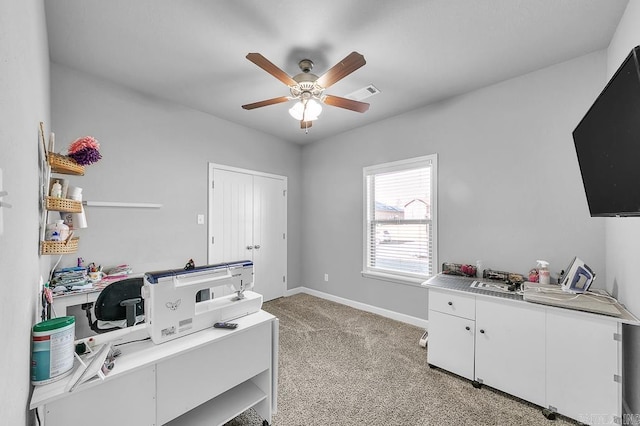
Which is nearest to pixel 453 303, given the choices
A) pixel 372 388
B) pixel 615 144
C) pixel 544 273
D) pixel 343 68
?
pixel 544 273

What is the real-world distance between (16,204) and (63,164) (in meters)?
0.80

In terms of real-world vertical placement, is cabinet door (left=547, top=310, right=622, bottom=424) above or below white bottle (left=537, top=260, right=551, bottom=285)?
below

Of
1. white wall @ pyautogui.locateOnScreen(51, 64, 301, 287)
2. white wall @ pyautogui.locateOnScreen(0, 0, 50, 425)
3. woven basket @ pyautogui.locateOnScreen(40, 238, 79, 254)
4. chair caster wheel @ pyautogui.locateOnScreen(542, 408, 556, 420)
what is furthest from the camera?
Answer: white wall @ pyautogui.locateOnScreen(51, 64, 301, 287)

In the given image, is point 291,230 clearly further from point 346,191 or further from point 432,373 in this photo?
point 432,373

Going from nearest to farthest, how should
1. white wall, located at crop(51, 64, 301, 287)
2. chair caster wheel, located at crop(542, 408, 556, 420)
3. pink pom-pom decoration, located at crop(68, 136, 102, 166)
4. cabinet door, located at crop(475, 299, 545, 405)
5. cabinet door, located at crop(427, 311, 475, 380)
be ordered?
pink pom-pom decoration, located at crop(68, 136, 102, 166) < chair caster wheel, located at crop(542, 408, 556, 420) < cabinet door, located at crop(475, 299, 545, 405) < cabinet door, located at crop(427, 311, 475, 380) < white wall, located at crop(51, 64, 301, 287)

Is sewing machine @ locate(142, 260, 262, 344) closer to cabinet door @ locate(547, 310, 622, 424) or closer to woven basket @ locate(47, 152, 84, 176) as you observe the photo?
woven basket @ locate(47, 152, 84, 176)

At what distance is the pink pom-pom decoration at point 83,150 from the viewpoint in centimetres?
151

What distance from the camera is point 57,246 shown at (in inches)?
55.9

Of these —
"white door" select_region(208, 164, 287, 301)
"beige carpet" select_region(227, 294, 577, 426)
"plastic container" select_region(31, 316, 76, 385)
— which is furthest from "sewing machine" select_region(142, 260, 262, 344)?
"white door" select_region(208, 164, 287, 301)

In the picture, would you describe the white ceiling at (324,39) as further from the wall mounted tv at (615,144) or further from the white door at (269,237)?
the white door at (269,237)

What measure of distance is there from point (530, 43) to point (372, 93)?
1339 mm

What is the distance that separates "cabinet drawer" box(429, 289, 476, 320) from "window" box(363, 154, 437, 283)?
0.82 metres

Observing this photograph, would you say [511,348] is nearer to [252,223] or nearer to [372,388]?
[372,388]

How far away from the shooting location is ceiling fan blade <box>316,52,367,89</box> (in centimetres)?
166
